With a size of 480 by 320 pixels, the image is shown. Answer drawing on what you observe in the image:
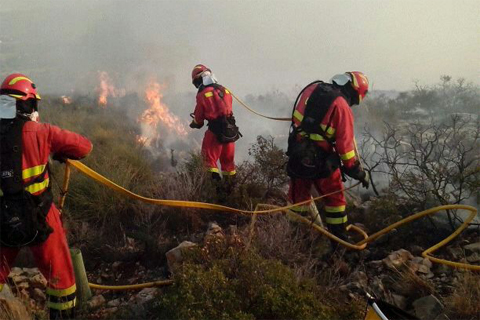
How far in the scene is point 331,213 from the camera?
393 centimetres

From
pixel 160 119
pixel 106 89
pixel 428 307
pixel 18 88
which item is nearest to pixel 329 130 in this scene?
pixel 428 307

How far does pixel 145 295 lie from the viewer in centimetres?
319

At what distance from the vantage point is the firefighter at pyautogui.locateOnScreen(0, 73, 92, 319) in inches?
100

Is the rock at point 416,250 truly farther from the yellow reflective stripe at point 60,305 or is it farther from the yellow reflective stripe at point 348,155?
the yellow reflective stripe at point 60,305

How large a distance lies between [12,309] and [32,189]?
2.77ft

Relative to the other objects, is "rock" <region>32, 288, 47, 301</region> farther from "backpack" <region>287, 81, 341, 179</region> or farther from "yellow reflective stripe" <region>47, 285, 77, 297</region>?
"backpack" <region>287, 81, 341, 179</region>

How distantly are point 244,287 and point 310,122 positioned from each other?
1.92 metres

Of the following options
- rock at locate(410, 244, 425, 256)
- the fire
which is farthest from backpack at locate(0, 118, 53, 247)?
the fire

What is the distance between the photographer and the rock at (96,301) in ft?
10.1

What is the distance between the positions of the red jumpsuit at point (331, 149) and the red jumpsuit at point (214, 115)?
4.81ft

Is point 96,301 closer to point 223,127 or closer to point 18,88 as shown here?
point 18,88

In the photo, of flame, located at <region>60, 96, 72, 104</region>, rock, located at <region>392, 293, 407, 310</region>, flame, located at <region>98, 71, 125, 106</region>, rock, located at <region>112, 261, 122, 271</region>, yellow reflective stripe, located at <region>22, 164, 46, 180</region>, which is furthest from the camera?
flame, located at <region>98, 71, 125, 106</region>

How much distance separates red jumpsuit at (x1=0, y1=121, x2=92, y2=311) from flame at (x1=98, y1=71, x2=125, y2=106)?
11346 millimetres

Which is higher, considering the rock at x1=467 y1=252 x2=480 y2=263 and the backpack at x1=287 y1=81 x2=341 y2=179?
the backpack at x1=287 y1=81 x2=341 y2=179
